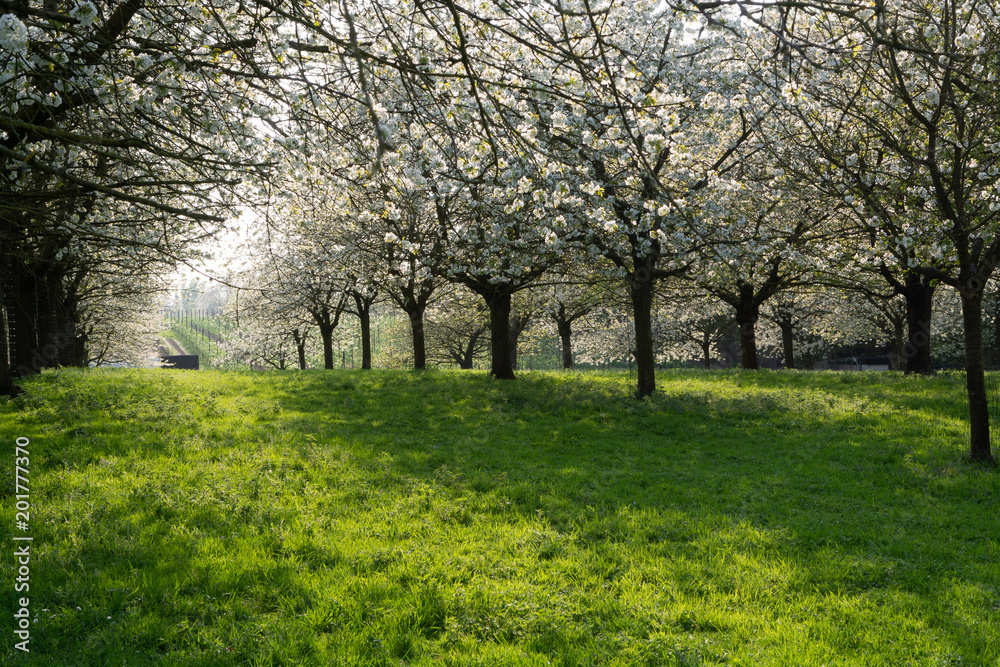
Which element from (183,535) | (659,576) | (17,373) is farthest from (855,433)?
(17,373)

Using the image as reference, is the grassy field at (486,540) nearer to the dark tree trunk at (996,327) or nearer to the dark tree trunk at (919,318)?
the dark tree trunk at (919,318)

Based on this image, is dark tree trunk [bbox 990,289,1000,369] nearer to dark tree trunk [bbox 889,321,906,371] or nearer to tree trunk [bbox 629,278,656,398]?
dark tree trunk [bbox 889,321,906,371]

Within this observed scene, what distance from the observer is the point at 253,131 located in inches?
335

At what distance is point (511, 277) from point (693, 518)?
11516 millimetres

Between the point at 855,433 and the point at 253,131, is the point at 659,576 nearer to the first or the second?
the point at 253,131

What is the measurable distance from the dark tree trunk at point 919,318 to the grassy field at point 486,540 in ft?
30.6

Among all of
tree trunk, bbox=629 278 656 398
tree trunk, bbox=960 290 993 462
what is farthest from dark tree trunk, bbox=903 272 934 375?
tree trunk, bbox=960 290 993 462

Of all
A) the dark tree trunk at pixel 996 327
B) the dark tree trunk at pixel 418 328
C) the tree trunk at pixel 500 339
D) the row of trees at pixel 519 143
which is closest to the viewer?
the row of trees at pixel 519 143

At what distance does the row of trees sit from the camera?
4.67m

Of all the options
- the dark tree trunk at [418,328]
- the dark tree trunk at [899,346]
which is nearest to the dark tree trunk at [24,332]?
the dark tree trunk at [418,328]

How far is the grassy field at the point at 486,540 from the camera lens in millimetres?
4758

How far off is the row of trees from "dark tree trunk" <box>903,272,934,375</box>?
0.10 metres

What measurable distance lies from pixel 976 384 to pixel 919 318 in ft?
41.5

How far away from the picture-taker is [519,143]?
4.62m
